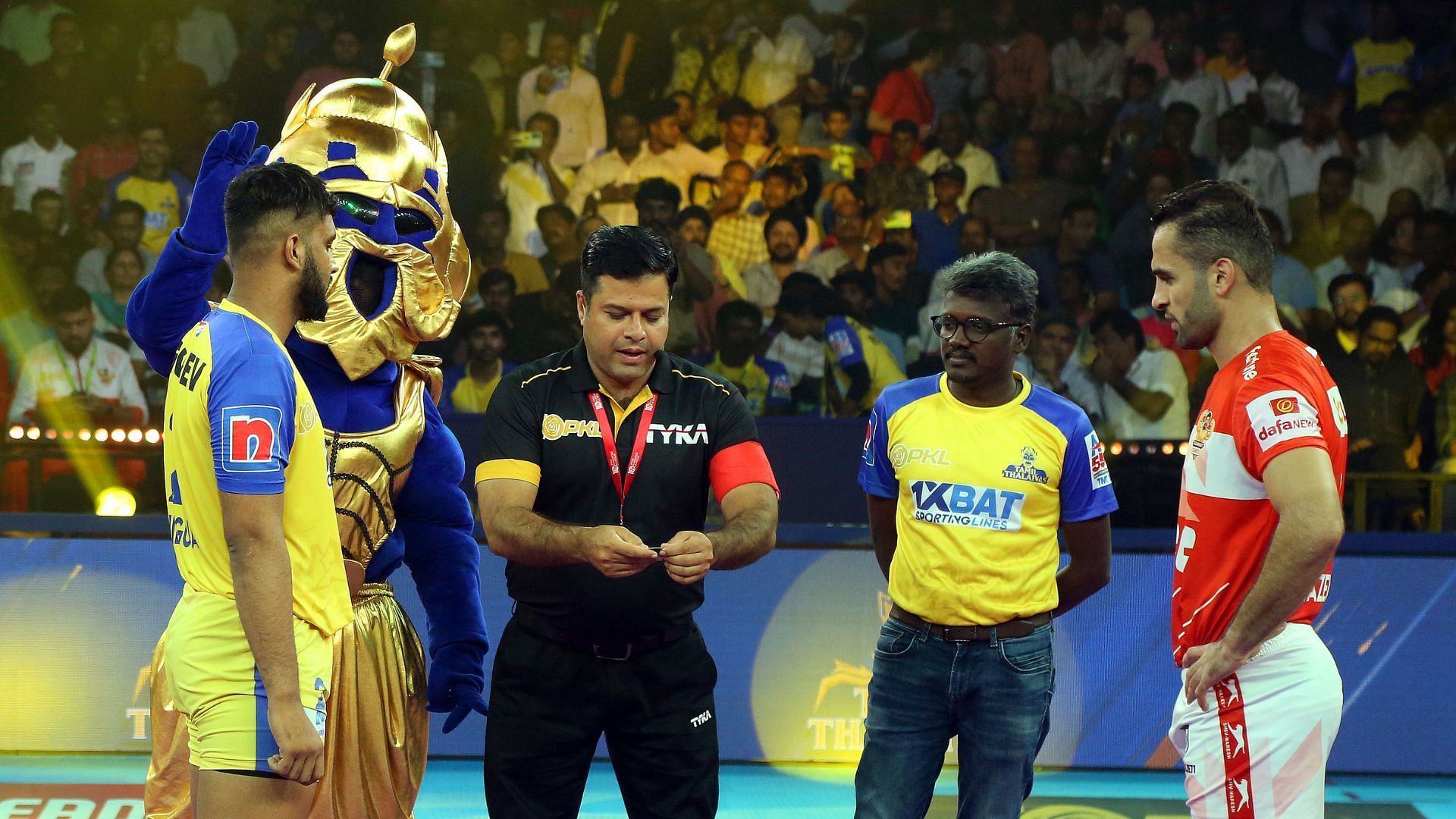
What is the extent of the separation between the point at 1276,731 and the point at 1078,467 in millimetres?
871

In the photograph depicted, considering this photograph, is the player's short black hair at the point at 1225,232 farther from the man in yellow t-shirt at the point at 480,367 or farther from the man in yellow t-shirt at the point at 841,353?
the man in yellow t-shirt at the point at 480,367

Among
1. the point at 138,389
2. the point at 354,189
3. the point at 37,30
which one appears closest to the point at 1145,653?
the point at 354,189

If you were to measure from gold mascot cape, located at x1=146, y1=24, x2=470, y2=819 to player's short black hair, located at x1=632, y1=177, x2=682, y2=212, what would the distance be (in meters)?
4.62

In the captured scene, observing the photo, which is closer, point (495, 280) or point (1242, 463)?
point (1242, 463)

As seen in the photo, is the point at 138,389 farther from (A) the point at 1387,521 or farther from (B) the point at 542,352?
(A) the point at 1387,521

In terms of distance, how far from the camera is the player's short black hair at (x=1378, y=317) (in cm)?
734

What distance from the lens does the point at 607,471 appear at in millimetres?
3082

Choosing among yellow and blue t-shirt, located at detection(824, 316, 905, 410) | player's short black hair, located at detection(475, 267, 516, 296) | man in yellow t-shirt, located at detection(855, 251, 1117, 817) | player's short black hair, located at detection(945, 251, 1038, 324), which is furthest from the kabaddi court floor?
player's short black hair, located at detection(475, 267, 516, 296)

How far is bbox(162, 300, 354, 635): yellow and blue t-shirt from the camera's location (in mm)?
2422

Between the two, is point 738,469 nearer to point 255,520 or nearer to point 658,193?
point 255,520

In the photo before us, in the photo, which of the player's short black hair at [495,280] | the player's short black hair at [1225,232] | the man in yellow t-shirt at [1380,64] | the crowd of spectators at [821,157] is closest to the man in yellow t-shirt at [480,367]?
the crowd of spectators at [821,157]

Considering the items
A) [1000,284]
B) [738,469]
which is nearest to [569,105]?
[1000,284]

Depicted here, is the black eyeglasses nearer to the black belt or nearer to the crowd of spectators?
the black belt

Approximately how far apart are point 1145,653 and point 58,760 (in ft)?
12.8
